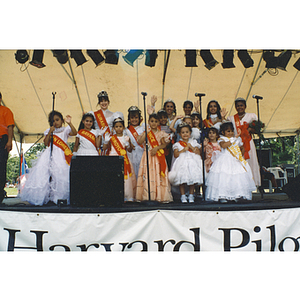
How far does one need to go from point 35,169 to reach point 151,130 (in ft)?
5.12

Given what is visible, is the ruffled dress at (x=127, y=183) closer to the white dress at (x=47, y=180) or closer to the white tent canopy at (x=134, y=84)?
the white dress at (x=47, y=180)

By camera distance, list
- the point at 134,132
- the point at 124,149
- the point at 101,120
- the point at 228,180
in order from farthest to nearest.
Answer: the point at 101,120 < the point at 134,132 < the point at 124,149 < the point at 228,180

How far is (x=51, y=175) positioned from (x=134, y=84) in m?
3.30

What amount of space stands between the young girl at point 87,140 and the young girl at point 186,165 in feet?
3.54

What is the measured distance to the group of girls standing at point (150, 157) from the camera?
3.38 metres

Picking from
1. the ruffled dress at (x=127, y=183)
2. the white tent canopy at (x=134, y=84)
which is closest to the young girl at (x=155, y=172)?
the ruffled dress at (x=127, y=183)

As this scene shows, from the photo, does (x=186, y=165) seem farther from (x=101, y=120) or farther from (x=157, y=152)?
(x=101, y=120)

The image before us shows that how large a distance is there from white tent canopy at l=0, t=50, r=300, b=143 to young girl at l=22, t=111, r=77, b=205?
7.08 ft

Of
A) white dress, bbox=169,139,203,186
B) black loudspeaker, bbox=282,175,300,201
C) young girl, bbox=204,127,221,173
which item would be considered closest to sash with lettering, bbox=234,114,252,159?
young girl, bbox=204,127,221,173

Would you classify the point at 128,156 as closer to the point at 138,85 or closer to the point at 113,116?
the point at 113,116

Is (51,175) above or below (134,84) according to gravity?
below

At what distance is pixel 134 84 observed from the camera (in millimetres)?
6113

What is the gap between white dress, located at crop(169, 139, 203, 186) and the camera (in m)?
3.44

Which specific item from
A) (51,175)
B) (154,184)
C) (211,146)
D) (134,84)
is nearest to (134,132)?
(154,184)
